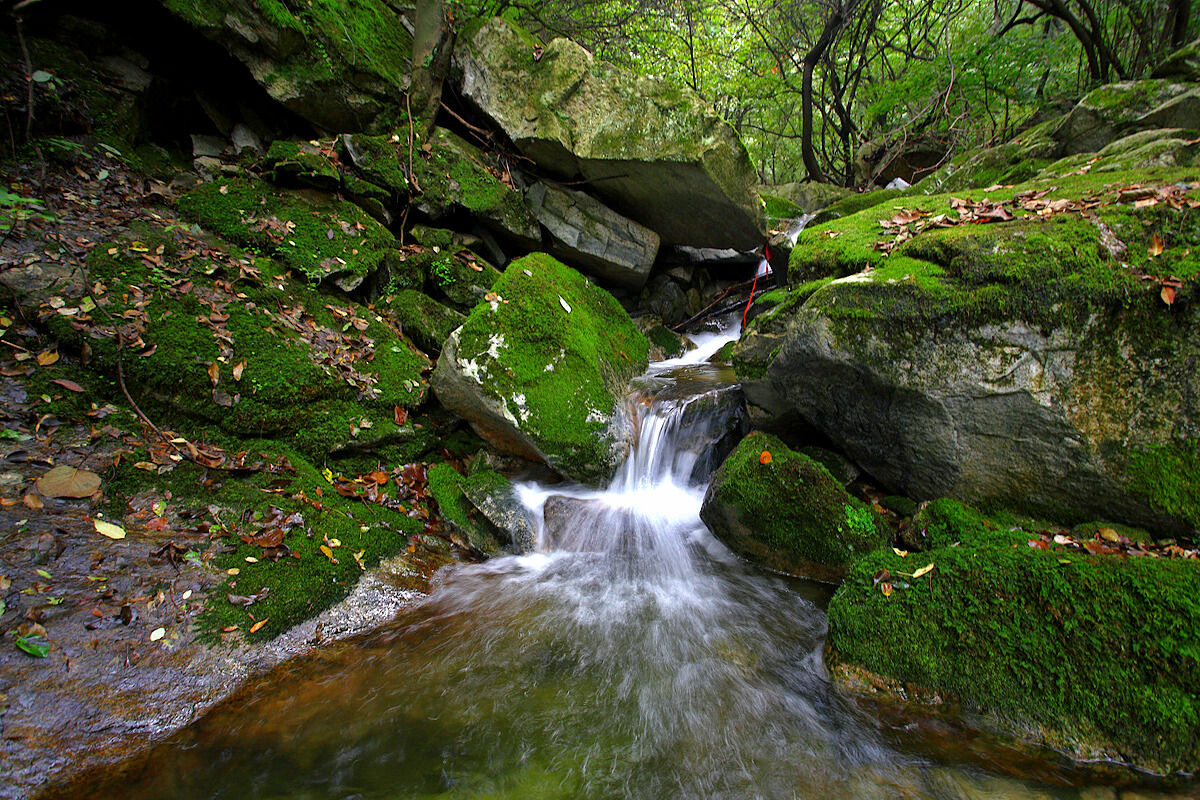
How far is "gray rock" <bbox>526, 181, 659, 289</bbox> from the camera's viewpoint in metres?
8.09

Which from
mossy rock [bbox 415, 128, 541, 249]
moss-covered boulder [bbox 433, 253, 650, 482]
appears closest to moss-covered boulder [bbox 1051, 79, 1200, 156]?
moss-covered boulder [bbox 433, 253, 650, 482]

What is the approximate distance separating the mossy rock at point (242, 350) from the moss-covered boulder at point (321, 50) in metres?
2.87

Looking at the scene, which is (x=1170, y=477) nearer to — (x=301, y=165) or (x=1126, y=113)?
(x=1126, y=113)

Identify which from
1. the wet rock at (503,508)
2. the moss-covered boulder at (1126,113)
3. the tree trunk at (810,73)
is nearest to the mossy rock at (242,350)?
the wet rock at (503,508)

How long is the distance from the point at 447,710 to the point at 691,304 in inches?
371

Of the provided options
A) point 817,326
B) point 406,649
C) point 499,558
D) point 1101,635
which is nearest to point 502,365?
point 499,558

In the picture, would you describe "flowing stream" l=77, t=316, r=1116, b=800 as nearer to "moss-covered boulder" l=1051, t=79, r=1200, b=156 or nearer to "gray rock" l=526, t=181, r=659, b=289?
"gray rock" l=526, t=181, r=659, b=289

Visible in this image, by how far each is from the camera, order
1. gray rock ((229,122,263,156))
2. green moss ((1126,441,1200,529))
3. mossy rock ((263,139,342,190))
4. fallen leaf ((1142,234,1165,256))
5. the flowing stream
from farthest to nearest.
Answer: gray rock ((229,122,263,156))
mossy rock ((263,139,342,190))
fallen leaf ((1142,234,1165,256))
green moss ((1126,441,1200,529))
the flowing stream

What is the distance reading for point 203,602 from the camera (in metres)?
2.94

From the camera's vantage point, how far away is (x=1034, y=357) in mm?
3539

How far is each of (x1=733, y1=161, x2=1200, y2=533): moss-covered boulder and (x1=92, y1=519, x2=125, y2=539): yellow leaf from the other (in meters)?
5.28

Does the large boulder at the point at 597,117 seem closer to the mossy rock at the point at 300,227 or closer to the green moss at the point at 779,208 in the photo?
the mossy rock at the point at 300,227

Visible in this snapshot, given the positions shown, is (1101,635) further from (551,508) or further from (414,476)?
(414,476)

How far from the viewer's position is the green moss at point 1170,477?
3.24m
